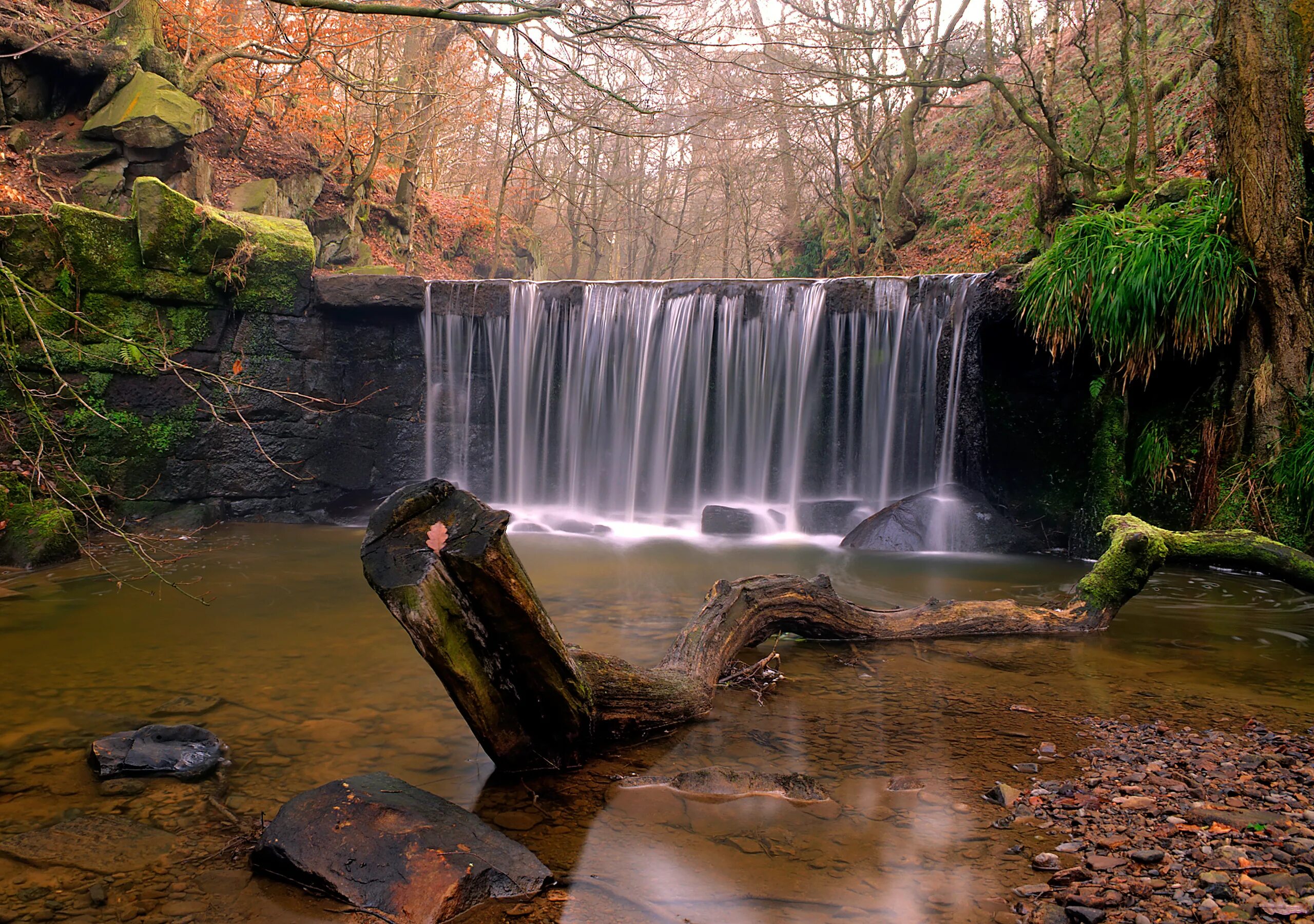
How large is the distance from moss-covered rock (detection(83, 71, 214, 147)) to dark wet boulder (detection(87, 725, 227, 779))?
9.26 m

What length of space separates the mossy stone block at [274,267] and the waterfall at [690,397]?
1603mm

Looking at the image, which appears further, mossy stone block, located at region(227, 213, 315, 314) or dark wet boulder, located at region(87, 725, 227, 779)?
mossy stone block, located at region(227, 213, 315, 314)

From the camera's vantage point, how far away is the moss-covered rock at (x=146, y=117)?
10.2m

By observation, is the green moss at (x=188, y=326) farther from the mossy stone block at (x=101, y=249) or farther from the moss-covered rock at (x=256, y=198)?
the moss-covered rock at (x=256, y=198)

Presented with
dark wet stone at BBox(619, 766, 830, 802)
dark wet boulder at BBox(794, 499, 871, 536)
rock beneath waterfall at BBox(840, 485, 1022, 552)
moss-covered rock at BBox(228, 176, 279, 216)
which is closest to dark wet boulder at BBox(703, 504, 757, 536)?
dark wet boulder at BBox(794, 499, 871, 536)

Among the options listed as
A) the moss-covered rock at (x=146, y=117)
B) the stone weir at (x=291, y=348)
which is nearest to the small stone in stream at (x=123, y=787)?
the stone weir at (x=291, y=348)

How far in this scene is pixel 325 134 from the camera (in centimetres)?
1444

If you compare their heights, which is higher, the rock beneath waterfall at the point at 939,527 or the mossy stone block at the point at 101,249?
the mossy stone block at the point at 101,249

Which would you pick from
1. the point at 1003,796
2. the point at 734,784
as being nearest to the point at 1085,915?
the point at 1003,796

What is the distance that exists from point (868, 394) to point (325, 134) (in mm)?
10300

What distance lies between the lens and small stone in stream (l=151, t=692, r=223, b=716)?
3.88 meters

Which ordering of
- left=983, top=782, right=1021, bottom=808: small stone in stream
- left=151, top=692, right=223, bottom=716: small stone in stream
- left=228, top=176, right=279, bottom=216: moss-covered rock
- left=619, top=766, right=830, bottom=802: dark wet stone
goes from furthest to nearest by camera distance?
left=228, top=176, right=279, bottom=216: moss-covered rock < left=151, top=692, right=223, bottom=716: small stone in stream < left=619, top=766, right=830, bottom=802: dark wet stone < left=983, top=782, right=1021, bottom=808: small stone in stream

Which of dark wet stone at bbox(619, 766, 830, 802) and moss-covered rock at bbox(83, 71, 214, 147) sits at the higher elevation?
moss-covered rock at bbox(83, 71, 214, 147)

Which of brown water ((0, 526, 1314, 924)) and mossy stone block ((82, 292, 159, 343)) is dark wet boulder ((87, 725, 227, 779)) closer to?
brown water ((0, 526, 1314, 924))
